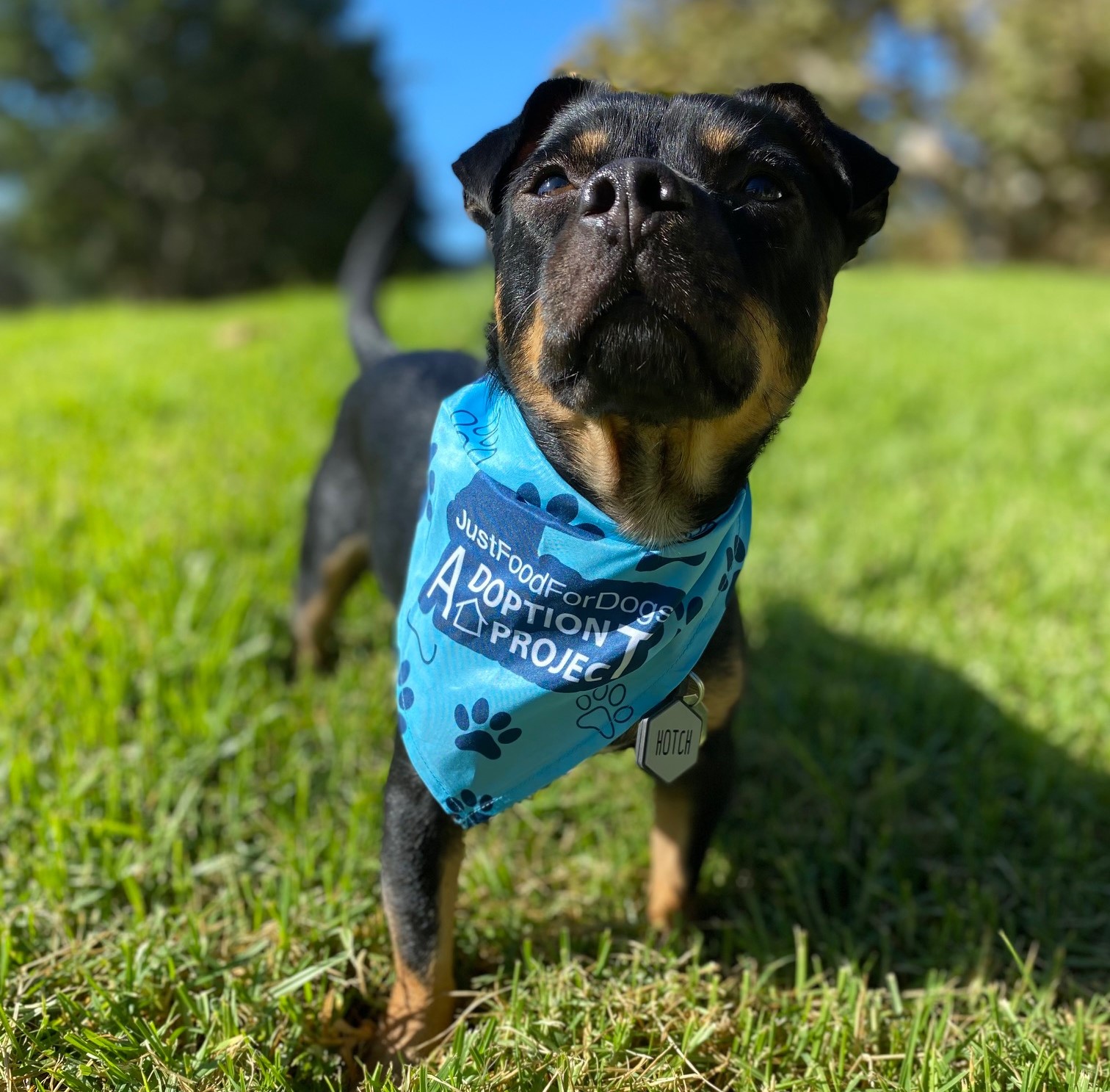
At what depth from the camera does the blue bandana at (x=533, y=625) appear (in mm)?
1885

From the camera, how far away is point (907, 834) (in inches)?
103

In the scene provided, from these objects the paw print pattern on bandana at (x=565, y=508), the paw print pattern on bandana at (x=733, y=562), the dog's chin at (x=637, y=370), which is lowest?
the paw print pattern on bandana at (x=733, y=562)

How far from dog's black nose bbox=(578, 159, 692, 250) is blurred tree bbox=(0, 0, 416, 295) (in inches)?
1172

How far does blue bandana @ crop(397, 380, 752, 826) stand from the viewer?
188 centimetres

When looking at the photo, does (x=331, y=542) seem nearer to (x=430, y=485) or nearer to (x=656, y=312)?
(x=430, y=485)

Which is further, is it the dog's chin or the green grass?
the green grass

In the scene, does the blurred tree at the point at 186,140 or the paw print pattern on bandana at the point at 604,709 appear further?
the blurred tree at the point at 186,140

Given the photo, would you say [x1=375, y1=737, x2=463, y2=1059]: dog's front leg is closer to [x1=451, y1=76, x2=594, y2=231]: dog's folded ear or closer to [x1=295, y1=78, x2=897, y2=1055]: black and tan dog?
[x1=295, y1=78, x2=897, y2=1055]: black and tan dog

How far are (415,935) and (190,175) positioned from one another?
106 feet

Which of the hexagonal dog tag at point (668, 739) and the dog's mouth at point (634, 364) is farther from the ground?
the dog's mouth at point (634, 364)

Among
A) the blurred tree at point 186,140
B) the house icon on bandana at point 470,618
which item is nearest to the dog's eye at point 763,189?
the house icon on bandana at point 470,618

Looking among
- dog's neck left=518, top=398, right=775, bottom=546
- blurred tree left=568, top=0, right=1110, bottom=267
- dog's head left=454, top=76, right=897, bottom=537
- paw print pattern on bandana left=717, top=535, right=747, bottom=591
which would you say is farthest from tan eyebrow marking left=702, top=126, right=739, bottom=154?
blurred tree left=568, top=0, right=1110, bottom=267

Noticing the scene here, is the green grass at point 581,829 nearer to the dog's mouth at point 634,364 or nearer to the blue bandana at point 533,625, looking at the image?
the blue bandana at point 533,625

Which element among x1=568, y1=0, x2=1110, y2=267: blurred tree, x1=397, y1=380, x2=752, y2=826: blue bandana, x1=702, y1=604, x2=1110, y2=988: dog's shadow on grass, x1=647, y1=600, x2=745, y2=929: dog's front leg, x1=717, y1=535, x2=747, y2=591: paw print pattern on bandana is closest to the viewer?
x1=397, y1=380, x2=752, y2=826: blue bandana
